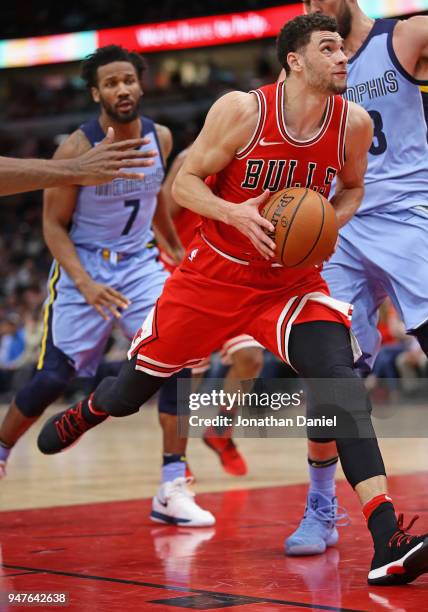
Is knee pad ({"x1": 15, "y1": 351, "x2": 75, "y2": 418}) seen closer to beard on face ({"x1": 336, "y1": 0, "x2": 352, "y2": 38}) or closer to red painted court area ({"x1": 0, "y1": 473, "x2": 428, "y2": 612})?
red painted court area ({"x1": 0, "y1": 473, "x2": 428, "y2": 612})

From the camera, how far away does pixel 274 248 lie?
3834mm

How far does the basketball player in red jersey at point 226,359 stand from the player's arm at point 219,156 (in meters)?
2.50

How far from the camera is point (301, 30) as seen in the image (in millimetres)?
4141

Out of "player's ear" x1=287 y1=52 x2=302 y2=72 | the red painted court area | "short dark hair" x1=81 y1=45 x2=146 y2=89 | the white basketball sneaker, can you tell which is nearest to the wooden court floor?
the red painted court area

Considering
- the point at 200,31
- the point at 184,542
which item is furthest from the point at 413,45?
the point at 200,31

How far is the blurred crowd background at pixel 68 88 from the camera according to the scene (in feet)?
79.5

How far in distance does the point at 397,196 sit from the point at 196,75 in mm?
26197

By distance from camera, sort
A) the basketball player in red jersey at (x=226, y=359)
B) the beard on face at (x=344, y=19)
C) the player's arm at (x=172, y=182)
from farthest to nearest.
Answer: the basketball player in red jersey at (x=226, y=359)
the player's arm at (x=172, y=182)
the beard on face at (x=344, y=19)

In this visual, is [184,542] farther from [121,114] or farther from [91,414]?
[121,114]

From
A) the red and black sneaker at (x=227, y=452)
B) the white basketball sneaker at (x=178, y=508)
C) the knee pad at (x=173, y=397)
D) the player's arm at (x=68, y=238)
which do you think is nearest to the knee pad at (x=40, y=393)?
the player's arm at (x=68, y=238)

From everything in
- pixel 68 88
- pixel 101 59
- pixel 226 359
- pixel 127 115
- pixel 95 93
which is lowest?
pixel 226 359

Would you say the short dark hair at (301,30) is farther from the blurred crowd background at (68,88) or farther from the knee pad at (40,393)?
the blurred crowd background at (68,88)

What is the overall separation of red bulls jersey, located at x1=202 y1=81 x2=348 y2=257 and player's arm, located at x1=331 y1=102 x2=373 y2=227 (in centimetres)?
4

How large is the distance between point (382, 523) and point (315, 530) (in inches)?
35.1
